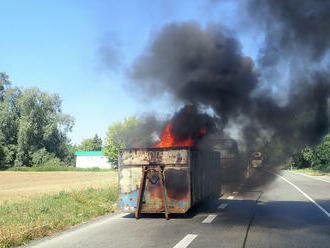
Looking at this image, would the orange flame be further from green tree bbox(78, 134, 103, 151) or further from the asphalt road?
green tree bbox(78, 134, 103, 151)

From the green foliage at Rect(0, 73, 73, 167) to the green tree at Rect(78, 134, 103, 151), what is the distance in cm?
7374

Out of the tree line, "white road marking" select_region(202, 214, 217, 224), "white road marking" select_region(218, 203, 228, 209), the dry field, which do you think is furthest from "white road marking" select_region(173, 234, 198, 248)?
the tree line

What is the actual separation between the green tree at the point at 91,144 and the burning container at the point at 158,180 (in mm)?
130910

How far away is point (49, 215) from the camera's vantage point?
976 centimetres

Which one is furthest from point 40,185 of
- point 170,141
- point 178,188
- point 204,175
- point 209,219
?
point 209,219

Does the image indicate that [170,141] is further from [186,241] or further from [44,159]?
[44,159]

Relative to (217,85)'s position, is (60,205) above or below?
below

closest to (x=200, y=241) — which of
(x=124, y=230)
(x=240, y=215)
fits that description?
(x=124, y=230)

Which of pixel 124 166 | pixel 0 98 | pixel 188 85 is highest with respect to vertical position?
pixel 0 98

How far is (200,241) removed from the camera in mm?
6648

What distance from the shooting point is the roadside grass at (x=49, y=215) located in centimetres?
732

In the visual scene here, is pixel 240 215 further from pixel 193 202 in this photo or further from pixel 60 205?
pixel 60 205

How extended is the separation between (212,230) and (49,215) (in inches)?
190

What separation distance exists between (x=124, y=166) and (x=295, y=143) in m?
14.0
